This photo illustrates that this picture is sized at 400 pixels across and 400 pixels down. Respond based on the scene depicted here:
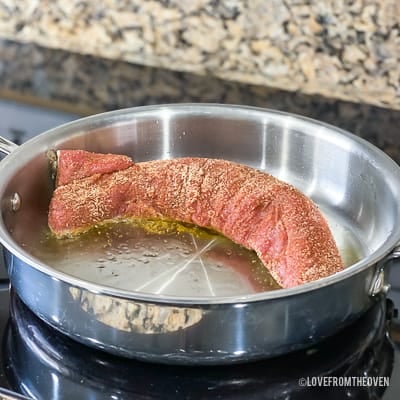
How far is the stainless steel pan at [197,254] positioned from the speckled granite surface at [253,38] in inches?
8.9

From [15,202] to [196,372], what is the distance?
1.04 feet

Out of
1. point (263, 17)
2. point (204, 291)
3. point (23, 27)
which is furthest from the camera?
point (23, 27)

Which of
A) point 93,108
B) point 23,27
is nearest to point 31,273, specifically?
point 93,108

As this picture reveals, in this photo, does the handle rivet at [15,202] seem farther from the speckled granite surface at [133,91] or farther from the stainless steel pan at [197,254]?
the speckled granite surface at [133,91]

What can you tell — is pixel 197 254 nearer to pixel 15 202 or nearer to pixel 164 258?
pixel 164 258

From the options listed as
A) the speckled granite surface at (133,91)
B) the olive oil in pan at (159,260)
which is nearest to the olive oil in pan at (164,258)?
the olive oil in pan at (159,260)

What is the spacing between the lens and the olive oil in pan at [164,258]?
87 centimetres

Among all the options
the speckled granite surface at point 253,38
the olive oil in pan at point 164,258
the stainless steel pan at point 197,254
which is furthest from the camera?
the speckled granite surface at point 253,38

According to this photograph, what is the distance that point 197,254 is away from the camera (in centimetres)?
94

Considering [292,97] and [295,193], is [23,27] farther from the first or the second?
[295,193]

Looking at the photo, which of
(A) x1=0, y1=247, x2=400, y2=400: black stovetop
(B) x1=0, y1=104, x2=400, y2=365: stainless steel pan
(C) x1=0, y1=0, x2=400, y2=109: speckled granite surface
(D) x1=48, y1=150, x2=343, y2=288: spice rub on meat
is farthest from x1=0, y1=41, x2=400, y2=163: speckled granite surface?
(A) x1=0, y1=247, x2=400, y2=400: black stovetop

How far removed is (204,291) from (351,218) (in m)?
0.24

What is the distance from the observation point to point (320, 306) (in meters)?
0.74

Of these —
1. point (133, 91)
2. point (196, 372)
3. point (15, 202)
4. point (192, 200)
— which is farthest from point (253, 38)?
point (196, 372)
